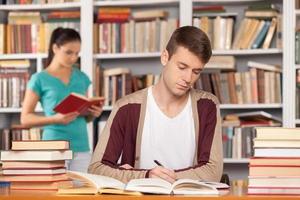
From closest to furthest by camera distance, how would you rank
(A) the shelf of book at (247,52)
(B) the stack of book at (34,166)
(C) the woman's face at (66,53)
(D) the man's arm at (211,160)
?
(B) the stack of book at (34,166)
(D) the man's arm at (211,160)
(C) the woman's face at (66,53)
(A) the shelf of book at (247,52)

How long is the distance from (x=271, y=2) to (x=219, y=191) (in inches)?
131

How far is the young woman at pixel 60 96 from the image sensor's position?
156 inches

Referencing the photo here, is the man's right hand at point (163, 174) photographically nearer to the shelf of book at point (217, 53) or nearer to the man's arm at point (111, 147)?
the man's arm at point (111, 147)

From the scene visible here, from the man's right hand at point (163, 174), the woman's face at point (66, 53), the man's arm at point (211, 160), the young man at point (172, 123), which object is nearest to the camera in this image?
the man's right hand at point (163, 174)

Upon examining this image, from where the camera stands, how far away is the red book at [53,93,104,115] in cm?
370

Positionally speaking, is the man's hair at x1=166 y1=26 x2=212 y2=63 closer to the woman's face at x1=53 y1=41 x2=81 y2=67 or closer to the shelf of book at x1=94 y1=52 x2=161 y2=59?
the woman's face at x1=53 y1=41 x2=81 y2=67

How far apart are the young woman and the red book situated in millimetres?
62

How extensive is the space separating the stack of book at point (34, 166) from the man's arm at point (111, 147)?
0.92 ft

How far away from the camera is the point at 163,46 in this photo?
5219 millimetres

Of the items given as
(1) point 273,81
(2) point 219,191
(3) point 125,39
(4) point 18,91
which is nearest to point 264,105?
(1) point 273,81

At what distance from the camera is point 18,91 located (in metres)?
5.38

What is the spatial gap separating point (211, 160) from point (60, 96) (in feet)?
5.31

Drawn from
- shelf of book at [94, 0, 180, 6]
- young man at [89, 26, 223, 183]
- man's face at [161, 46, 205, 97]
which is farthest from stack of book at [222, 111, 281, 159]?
man's face at [161, 46, 205, 97]

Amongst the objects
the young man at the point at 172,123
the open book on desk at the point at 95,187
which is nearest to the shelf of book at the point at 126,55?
the young man at the point at 172,123
